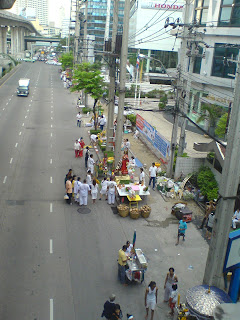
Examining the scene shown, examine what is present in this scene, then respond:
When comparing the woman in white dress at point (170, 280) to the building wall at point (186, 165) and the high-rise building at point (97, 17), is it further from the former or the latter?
the high-rise building at point (97, 17)

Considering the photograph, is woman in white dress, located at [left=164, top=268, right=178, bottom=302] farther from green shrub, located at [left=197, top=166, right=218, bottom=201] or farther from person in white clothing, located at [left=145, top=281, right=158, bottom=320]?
green shrub, located at [left=197, top=166, right=218, bottom=201]

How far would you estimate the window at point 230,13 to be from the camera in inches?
1111

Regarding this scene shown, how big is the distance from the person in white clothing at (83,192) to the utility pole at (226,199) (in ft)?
25.5

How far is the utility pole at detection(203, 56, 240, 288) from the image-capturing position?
10.2 metres

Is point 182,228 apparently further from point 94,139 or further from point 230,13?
point 230,13

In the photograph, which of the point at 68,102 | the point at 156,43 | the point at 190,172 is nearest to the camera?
the point at 190,172

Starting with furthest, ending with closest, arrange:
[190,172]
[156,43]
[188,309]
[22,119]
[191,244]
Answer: [156,43] → [22,119] → [190,172] → [191,244] → [188,309]

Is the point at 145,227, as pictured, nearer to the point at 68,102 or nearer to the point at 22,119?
the point at 22,119

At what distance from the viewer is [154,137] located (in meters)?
27.7

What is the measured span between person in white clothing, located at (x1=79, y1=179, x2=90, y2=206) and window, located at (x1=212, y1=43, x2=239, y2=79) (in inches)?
704

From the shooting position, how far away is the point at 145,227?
1667 cm

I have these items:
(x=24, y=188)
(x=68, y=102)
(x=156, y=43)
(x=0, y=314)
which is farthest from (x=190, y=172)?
(x=156, y=43)

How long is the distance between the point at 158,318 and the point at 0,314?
4693 mm

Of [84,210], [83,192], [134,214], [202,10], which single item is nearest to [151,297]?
[134,214]
